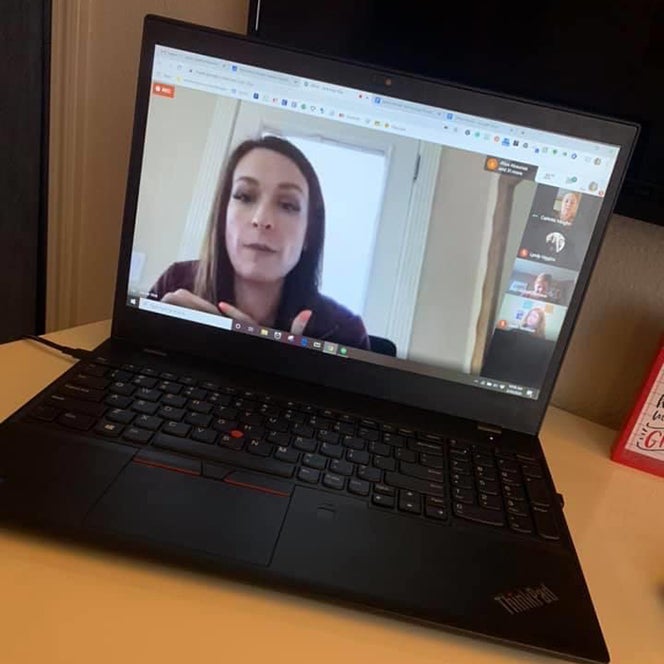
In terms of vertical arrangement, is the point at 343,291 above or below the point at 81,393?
above

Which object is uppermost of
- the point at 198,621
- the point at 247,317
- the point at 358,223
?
the point at 358,223

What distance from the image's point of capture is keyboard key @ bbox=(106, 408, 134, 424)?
64 centimetres

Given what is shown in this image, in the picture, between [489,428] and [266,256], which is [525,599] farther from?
[266,256]

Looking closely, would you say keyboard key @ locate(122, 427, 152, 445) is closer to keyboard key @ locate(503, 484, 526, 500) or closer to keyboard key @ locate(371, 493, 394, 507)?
keyboard key @ locate(371, 493, 394, 507)

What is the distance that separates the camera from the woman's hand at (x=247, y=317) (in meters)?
0.77

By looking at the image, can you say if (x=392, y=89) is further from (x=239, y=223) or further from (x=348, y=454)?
(x=348, y=454)

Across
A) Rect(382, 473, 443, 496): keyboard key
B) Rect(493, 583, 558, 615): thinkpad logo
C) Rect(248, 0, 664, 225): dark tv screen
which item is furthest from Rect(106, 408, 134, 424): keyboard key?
Rect(248, 0, 664, 225): dark tv screen

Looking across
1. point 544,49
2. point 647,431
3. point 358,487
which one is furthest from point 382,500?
point 544,49

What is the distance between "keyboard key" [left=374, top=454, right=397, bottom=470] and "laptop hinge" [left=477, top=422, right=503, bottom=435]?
5.3 inches

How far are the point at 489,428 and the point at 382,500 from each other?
19 centimetres

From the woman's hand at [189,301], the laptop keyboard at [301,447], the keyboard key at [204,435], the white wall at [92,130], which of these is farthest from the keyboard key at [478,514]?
the white wall at [92,130]

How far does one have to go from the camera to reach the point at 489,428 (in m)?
0.77

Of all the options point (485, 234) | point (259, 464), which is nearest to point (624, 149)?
point (485, 234)

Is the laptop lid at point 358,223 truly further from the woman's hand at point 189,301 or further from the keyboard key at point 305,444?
the keyboard key at point 305,444
